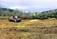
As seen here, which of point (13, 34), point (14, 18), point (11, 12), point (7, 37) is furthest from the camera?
point (11, 12)

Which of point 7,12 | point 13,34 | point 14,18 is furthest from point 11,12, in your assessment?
point 13,34

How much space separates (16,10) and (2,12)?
154 centimetres

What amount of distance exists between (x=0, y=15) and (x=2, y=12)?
0.31 m

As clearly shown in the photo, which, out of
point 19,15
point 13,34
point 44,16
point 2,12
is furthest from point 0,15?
point 13,34

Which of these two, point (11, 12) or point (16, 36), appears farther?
point (11, 12)

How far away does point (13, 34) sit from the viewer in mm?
10547

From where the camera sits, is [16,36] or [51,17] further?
[51,17]

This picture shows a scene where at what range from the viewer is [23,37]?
9.89 meters

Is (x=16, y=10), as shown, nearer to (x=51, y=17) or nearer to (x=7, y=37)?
(x=51, y=17)

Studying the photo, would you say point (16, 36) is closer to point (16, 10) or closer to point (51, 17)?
point (51, 17)

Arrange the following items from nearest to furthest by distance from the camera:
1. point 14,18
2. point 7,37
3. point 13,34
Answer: point 7,37, point 13,34, point 14,18

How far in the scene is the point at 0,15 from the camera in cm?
1809

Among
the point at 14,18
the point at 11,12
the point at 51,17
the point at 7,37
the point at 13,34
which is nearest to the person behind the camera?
the point at 7,37

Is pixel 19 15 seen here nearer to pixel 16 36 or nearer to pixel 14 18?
pixel 14 18
